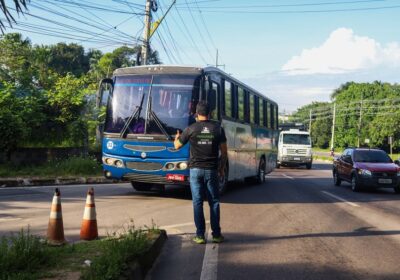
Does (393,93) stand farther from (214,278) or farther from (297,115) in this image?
(214,278)

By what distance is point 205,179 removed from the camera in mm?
7117

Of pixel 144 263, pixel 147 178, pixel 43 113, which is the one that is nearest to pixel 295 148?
pixel 43 113

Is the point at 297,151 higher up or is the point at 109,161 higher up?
the point at 297,151

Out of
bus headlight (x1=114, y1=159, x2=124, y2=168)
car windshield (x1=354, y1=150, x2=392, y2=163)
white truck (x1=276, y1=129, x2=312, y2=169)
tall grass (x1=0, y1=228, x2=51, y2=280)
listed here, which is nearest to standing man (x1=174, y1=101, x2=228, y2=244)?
tall grass (x1=0, y1=228, x2=51, y2=280)

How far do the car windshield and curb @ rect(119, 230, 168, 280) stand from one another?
12775 mm

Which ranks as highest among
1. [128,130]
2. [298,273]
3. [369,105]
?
[369,105]

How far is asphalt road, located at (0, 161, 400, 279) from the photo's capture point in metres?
6.06

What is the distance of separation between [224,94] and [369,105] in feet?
271

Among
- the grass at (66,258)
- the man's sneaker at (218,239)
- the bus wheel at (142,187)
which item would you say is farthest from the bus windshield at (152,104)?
the grass at (66,258)

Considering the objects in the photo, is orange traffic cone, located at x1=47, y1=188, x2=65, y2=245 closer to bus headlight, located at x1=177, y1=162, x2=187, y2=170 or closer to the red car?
bus headlight, located at x1=177, y1=162, x2=187, y2=170

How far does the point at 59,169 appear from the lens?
16.5 m

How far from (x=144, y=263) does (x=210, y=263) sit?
0.90m

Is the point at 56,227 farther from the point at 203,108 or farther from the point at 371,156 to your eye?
the point at 371,156

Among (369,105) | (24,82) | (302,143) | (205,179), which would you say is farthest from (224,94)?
(369,105)
